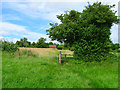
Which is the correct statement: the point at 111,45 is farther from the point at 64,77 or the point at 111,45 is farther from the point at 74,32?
the point at 64,77

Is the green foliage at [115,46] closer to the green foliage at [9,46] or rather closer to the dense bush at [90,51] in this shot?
the dense bush at [90,51]

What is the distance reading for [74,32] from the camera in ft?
34.1

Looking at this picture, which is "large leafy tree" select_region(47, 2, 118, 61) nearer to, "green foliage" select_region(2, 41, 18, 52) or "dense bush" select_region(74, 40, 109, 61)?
Answer: "dense bush" select_region(74, 40, 109, 61)

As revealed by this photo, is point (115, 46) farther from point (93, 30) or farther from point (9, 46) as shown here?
point (9, 46)

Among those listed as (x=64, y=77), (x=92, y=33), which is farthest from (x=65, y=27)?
(x=64, y=77)

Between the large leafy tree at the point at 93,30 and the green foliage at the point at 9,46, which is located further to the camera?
the green foliage at the point at 9,46

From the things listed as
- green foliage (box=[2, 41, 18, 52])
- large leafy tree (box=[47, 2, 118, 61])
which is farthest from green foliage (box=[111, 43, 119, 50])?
green foliage (box=[2, 41, 18, 52])

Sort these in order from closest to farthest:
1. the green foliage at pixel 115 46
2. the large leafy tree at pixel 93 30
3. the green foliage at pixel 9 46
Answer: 1. the green foliage at pixel 115 46
2. the large leafy tree at pixel 93 30
3. the green foliage at pixel 9 46

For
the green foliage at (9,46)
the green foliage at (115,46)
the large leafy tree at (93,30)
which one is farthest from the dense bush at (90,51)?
the green foliage at (9,46)

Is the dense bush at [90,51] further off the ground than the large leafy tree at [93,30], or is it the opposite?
the large leafy tree at [93,30]

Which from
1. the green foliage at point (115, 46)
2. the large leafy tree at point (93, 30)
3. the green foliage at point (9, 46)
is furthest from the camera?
the green foliage at point (9, 46)

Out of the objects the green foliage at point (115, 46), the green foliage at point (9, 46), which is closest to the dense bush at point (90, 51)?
the green foliage at point (115, 46)

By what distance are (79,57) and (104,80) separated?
487 centimetres

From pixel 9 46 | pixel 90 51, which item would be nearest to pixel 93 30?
pixel 90 51
